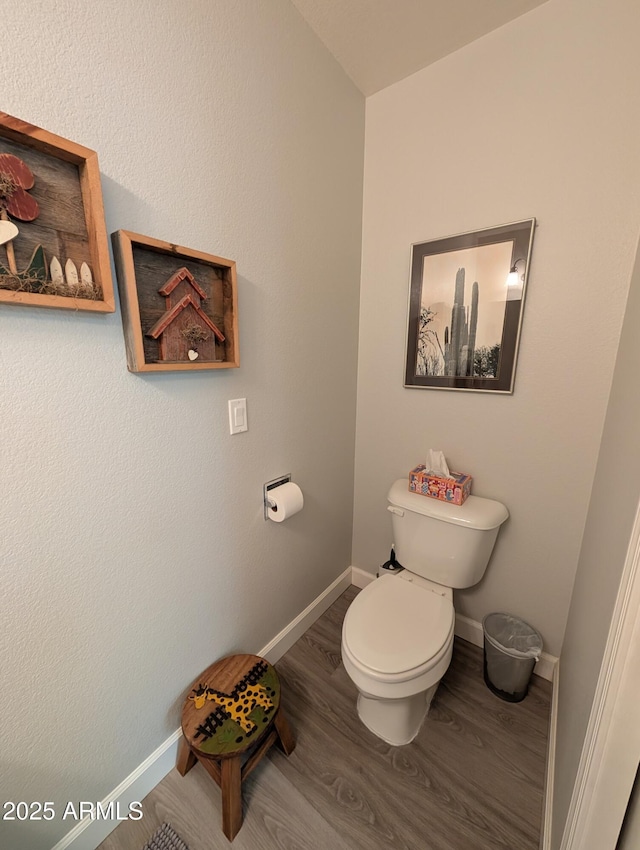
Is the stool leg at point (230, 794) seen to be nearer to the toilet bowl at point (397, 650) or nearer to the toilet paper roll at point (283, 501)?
the toilet bowl at point (397, 650)

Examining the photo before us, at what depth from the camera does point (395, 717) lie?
1177 mm

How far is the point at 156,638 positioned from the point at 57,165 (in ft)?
4.07

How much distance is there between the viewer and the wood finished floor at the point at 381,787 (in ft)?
3.20

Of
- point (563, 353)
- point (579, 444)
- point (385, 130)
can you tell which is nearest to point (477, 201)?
point (385, 130)

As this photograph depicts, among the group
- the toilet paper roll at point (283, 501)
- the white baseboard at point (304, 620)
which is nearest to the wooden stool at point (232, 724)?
the white baseboard at point (304, 620)

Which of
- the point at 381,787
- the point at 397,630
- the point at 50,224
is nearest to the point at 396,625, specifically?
the point at 397,630

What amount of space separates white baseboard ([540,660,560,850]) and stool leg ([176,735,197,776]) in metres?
1.10

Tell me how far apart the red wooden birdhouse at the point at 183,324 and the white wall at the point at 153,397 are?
0.28 feet

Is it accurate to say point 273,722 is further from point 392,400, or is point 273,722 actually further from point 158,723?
point 392,400

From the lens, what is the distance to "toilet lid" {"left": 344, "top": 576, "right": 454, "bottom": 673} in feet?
3.50

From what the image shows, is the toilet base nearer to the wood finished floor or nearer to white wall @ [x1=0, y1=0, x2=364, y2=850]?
the wood finished floor

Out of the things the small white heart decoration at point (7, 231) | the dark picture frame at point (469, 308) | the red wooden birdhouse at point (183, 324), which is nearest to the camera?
the small white heart decoration at point (7, 231)

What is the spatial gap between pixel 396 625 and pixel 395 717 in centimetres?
33

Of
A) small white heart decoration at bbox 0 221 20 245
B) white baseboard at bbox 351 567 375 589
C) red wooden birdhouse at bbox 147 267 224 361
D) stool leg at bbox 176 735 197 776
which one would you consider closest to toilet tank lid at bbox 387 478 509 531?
white baseboard at bbox 351 567 375 589
